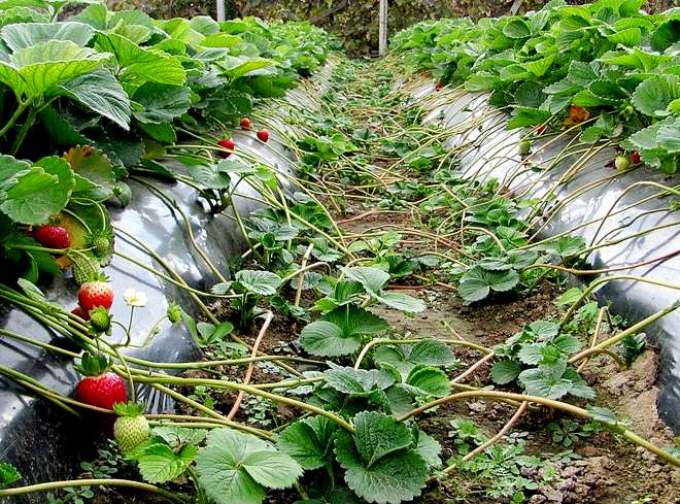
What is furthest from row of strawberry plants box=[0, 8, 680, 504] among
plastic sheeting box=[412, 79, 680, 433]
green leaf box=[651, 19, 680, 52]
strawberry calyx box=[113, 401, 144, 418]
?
green leaf box=[651, 19, 680, 52]

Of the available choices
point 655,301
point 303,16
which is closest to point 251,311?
point 655,301

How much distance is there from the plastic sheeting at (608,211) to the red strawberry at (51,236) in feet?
4.00

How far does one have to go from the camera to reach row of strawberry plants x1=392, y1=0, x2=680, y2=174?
2148 millimetres

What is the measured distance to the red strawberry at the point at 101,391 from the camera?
118 cm

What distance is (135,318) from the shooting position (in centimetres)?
155

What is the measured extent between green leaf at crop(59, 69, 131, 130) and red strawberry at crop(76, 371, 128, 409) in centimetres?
45

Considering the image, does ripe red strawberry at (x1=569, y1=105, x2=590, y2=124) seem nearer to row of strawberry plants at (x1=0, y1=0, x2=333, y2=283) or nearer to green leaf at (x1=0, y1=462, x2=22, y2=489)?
row of strawberry plants at (x1=0, y1=0, x2=333, y2=283)

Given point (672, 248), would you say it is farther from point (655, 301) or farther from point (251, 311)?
point (251, 311)

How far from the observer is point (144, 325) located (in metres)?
1.56

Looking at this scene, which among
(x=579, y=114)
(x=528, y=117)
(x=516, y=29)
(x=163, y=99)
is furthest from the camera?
(x=516, y=29)

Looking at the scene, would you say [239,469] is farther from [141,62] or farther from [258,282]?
[141,62]

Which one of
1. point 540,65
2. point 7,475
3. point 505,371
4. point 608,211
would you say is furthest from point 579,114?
point 7,475

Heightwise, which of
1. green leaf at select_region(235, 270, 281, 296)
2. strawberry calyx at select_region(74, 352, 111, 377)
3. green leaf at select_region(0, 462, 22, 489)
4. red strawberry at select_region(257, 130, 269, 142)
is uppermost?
green leaf at select_region(0, 462, 22, 489)

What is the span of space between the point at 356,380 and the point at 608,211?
1.18 m
